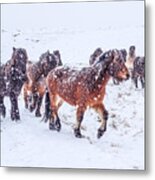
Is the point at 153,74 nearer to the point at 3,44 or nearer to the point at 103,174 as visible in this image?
the point at 103,174

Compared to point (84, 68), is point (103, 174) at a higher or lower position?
lower

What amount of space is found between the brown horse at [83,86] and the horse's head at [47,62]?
19 millimetres

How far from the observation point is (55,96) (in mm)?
2254

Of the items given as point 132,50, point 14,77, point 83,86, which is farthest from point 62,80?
point 132,50

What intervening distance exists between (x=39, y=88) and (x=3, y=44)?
0.80 feet

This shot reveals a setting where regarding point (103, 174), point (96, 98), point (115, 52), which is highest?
point (115, 52)

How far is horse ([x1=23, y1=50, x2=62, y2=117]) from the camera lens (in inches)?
89.0

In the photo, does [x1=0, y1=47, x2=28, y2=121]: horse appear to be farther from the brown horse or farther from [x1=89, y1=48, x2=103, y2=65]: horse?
[x1=89, y1=48, x2=103, y2=65]: horse

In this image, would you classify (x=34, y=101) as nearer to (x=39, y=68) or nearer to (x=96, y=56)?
(x=39, y=68)

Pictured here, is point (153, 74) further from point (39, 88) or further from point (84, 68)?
point (39, 88)

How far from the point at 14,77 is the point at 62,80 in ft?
0.67

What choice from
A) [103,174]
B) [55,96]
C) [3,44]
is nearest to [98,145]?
[103,174]

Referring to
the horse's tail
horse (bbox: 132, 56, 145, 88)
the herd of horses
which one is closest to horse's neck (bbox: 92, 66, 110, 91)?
the herd of horses

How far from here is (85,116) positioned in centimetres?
222
